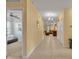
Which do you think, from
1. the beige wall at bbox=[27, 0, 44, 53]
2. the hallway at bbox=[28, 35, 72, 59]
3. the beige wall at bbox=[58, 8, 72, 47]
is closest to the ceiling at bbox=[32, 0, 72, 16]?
the beige wall at bbox=[27, 0, 44, 53]

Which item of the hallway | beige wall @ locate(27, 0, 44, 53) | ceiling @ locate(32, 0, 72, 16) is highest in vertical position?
ceiling @ locate(32, 0, 72, 16)

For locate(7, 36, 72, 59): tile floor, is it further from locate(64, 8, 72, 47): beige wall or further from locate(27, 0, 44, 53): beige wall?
locate(64, 8, 72, 47): beige wall

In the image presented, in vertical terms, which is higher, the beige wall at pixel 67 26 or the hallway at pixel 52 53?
the beige wall at pixel 67 26

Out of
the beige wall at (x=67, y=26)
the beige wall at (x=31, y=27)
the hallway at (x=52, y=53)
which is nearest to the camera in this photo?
the hallway at (x=52, y=53)

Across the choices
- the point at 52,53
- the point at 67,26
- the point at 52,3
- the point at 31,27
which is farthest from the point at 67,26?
the point at 31,27

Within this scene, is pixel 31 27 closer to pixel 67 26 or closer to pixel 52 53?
pixel 52 53

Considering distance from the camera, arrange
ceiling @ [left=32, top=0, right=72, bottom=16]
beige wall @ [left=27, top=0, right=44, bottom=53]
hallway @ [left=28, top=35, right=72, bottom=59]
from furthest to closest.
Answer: ceiling @ [left=32, top=0, right=72, bottom=16], beige wall @ [left=27, top=0, right=44, bottom=53], hallway @ [left=28, top=35, right=72, bottom=59]

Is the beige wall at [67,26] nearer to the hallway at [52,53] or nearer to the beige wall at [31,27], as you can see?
the hallway at [52,53]

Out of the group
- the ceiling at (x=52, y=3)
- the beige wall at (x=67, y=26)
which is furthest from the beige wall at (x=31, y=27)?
the beige wall at (x=67, y=26)

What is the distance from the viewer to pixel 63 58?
5684 millimetres
